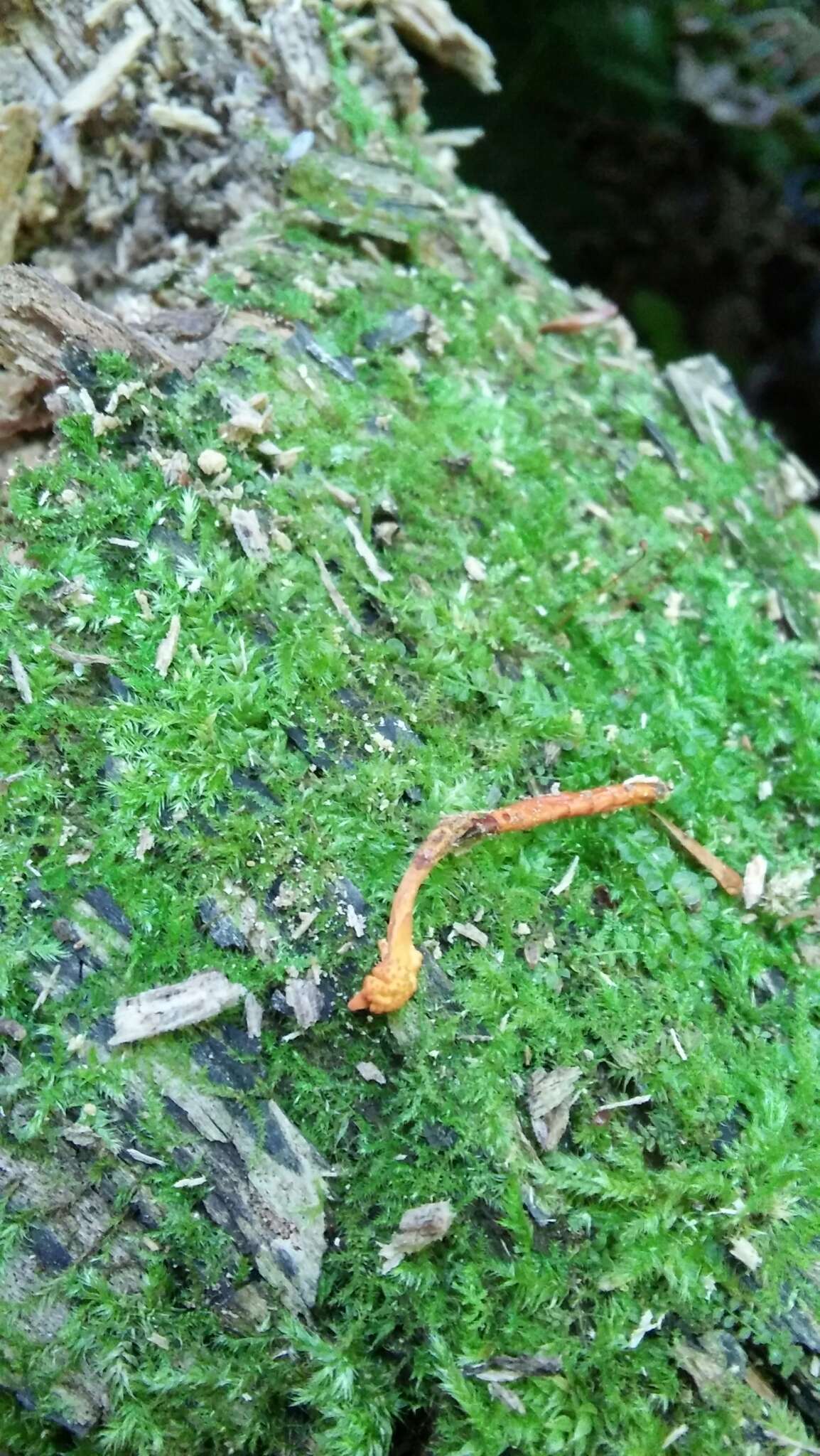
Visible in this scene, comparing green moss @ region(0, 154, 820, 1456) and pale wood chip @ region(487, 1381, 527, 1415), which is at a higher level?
green moss @ region(0, 154, 820, 1456)

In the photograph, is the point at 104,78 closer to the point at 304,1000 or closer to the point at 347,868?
the point at 347,868

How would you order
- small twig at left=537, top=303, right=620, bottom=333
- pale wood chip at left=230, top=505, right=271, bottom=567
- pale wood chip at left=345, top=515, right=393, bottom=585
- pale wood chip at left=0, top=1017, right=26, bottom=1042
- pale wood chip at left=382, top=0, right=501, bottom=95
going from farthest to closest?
1. pale wood chip at left=382, top=0, right=501, bottom=95
2. small twig at left=537, top=303, right=620, bottom=333
3. pale wood chip at left=345, top=515, right=393, bottom=585
4. pale wood chip at left=230, top=505, right=271, bottom=567
5. pale wood chip at left=0, top=1017, right=26, bottom=1042

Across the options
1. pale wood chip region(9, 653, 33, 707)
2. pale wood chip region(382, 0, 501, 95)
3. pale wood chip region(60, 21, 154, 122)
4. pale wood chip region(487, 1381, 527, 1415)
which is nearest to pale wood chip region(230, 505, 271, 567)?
pale wood chip region(9, 653, 33, 707)

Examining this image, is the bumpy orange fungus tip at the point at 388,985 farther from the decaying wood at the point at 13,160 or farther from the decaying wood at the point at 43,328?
the decaying wood at the point at 13,160

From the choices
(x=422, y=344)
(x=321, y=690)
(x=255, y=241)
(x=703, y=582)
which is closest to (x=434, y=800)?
(x=321, y=690)

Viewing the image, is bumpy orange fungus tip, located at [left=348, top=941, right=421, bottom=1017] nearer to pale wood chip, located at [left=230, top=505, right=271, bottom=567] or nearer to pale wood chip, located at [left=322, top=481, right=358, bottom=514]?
A: pale wood chip, located at [left=230, top=505, right=271, bottom=567]

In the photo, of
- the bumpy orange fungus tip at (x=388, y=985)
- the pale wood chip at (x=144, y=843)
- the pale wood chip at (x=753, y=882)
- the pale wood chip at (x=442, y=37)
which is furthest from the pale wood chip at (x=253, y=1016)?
the pale wood chip at (x=442, y=37)
